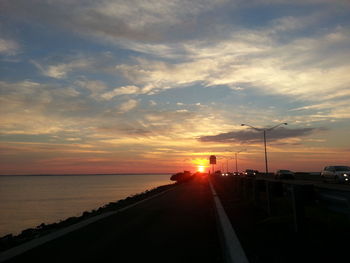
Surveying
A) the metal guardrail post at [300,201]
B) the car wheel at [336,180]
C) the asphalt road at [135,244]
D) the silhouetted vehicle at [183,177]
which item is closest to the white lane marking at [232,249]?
the asphalt road at [135,244]

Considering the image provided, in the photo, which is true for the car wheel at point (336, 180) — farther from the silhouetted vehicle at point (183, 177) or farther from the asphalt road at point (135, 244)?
the silhouetted vehicle at point (183, 177)

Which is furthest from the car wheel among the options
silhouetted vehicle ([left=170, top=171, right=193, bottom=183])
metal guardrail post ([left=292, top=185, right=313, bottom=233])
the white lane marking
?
silhouetted vehicle ([left=170, top=171, right=193, bottom=183])

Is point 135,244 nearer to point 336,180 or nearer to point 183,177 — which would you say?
point 336,180

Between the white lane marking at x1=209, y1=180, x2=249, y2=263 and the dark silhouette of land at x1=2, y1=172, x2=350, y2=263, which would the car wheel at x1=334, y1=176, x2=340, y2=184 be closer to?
the dark silhouette of land at x1=2, y1=172, x2=350, y2=263

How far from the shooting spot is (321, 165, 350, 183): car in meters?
41.2

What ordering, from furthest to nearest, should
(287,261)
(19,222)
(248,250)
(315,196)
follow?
1. (19,222)
2. (315,196)
3. (248,250)
4. (287,261)

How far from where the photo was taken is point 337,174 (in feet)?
140

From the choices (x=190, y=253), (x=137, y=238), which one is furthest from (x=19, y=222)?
(x=190, y=253)

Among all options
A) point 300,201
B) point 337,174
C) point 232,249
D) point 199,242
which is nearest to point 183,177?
point 337,174

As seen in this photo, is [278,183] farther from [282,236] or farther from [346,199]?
[346,199]

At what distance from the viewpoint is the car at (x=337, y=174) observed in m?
41.2

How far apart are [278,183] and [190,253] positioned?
5.16 m

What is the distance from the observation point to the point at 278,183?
1259 centimetres

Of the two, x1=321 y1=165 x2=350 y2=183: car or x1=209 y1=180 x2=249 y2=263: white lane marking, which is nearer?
x1=209 y1=180 x2=249 y2=263: white lane marking
